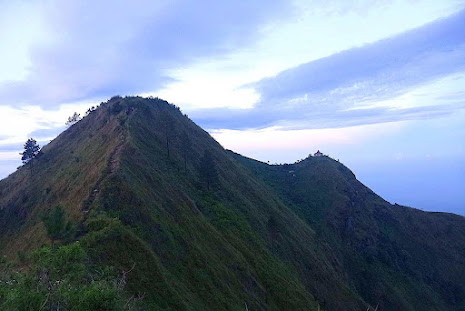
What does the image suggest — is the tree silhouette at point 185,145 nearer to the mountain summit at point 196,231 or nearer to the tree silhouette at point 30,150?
the mountain summit at point 196,231

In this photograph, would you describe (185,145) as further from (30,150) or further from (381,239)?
(381,239)

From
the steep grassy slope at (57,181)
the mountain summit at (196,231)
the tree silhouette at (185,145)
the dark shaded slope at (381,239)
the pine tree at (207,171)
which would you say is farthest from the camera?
the dark shaded slope at (381,239)

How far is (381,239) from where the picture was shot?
3460 inches

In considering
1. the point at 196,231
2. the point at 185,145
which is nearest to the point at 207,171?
the point at 185,145

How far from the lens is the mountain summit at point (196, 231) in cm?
2708

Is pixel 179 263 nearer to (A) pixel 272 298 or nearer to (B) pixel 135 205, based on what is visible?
(B) pixel 135 205

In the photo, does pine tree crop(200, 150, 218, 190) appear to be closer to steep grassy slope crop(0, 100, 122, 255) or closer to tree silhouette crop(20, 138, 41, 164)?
steep grassy slope crop(0, 100, 122, 255)

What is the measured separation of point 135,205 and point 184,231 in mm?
6099

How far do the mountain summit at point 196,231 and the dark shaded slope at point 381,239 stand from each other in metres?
0.31

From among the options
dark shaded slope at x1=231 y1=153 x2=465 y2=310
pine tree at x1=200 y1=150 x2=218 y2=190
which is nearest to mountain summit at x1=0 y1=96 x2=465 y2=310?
pine tree at x1=200 y1=150 x2=218 y2=190

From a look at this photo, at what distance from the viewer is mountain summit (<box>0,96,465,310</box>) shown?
27.1m

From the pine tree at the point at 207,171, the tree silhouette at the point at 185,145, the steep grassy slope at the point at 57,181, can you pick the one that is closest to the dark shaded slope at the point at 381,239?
the pine tree at the point at 207,171

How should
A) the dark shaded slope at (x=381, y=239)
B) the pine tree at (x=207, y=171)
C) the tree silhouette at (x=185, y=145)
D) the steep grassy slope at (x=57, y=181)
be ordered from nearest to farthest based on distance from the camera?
the steep grassy slope at (x=57, y=181) < the pine tree at (x=207, y=171) < the tree silhouette at (x=185, y=145) < the dark shaded slope at (x=381, y=239)

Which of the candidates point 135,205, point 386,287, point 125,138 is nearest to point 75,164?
point 125,138
